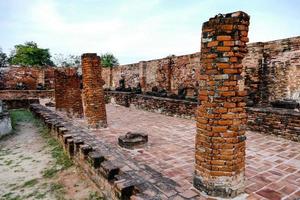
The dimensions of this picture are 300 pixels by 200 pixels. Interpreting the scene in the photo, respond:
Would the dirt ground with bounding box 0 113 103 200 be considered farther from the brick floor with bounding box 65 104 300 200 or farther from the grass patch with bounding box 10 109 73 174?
the brick floor with bounding box 65 104 300 200

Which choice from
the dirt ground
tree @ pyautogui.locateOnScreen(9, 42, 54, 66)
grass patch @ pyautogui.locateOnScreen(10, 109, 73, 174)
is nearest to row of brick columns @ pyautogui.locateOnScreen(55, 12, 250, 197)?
the dirt ground

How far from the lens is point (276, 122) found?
6.06m

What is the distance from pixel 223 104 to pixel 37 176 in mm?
3946

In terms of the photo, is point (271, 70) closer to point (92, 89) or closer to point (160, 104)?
point (160, 104)

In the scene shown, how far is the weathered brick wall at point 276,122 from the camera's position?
566 cm

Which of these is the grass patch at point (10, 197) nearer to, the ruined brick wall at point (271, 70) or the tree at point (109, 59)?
the ruined brick wall at point (271, 70)

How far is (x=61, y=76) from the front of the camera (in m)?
9.90

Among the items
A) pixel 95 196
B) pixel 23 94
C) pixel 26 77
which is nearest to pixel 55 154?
pixel 95 196

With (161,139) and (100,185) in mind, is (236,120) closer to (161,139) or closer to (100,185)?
(100,185)

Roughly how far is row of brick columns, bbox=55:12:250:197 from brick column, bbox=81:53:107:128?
460 cm

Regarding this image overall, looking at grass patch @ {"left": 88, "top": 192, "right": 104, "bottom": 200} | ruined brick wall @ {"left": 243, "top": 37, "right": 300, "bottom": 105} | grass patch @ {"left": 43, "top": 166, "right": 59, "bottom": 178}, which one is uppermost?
ruined brick wall @ {"left": 243, "top": 37, "right": 300, "bottom": 105}

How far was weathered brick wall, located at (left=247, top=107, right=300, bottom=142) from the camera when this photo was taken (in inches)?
223

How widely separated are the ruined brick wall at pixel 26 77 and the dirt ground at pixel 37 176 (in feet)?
47.6

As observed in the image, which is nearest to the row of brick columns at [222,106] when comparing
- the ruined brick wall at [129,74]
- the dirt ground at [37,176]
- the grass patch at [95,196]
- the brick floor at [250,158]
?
the brick floor at [250,158]
